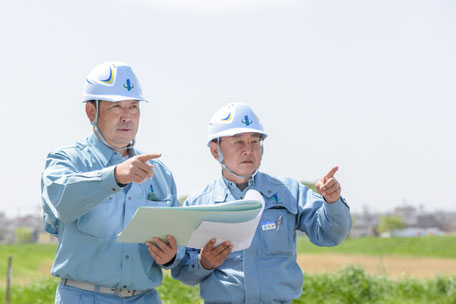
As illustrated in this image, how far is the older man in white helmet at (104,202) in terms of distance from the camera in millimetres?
3600

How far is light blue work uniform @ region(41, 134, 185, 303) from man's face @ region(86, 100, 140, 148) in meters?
0.11

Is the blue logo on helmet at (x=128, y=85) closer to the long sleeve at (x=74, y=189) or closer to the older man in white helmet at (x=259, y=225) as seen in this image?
the long sleeve at (x=74, y=189)

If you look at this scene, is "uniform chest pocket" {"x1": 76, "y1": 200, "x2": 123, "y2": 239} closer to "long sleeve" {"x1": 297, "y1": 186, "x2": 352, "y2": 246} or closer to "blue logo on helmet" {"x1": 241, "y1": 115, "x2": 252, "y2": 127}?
"blue logo on helmet" {"x1": 241, "y1": 115, "x2": 252, "y2": 127}

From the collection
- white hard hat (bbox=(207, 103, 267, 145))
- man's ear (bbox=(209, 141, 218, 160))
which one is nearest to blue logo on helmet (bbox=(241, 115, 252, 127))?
white hard hat (bbox=(207, 103, 267, 145))

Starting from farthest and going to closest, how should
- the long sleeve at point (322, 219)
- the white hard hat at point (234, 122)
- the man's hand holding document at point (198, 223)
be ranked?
the white hard hat at point (234, 122) → the long sleeve at point (322, 219) → the man's hand holding document at point (198, 223)

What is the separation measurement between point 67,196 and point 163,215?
584mm

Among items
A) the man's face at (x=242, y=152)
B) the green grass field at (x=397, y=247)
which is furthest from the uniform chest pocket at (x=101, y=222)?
the green grass field at (x=397, y=247)

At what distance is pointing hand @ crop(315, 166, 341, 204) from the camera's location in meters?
4.14

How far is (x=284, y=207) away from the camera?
183 inches

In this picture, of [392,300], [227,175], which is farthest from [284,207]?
[392,300]

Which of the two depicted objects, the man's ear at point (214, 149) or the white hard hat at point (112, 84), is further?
the man's ear at point (214, 149)

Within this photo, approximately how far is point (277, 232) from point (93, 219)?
1433 mm

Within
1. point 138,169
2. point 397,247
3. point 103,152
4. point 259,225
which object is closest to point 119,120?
point 103,152

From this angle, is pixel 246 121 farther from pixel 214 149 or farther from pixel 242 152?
pixel 214 149
